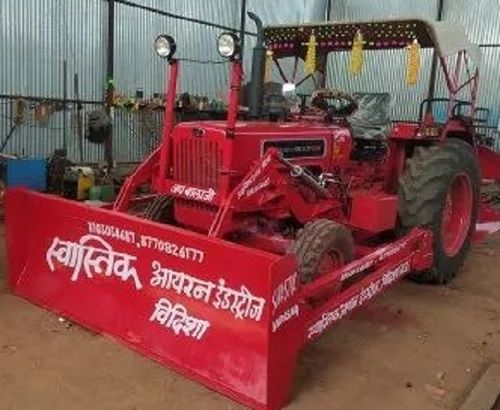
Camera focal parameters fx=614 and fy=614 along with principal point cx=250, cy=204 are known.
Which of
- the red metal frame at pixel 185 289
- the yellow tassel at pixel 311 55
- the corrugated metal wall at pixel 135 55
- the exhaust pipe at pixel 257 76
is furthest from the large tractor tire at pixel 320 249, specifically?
the corrugated metal wall at pixel 135 55

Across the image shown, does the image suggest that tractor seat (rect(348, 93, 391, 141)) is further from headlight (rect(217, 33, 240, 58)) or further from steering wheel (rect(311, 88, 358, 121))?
headlight (rect(217, 33, 240, 58))

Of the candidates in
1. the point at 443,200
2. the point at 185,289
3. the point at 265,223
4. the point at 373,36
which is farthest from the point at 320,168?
the point at 185,289

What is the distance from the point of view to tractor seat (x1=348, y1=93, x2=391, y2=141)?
4871 mm

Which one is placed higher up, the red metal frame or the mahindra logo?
the mahindra logo

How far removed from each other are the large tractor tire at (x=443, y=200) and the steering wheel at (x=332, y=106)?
0.63 metres

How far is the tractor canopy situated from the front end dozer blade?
105 inches

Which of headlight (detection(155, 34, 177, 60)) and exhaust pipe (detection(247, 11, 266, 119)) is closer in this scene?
headlight (detection(155, 34, 177, 60))

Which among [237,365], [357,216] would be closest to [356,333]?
[357,216]

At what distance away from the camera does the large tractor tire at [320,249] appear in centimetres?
346

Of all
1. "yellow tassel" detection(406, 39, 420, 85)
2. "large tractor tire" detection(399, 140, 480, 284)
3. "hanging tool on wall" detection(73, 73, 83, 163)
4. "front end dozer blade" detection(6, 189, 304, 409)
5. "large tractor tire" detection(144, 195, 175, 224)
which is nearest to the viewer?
"front end dozer blade" detection(6, 189, 304, 409)

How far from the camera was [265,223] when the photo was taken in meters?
4.11

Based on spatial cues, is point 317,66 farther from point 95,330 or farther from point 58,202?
point 95,330

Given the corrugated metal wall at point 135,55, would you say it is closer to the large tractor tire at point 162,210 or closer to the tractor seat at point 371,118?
the tractor seat at point 371,118

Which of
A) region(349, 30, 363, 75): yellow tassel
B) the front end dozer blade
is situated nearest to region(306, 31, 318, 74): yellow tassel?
region(349, 30, 363, 75): yellow tassel
